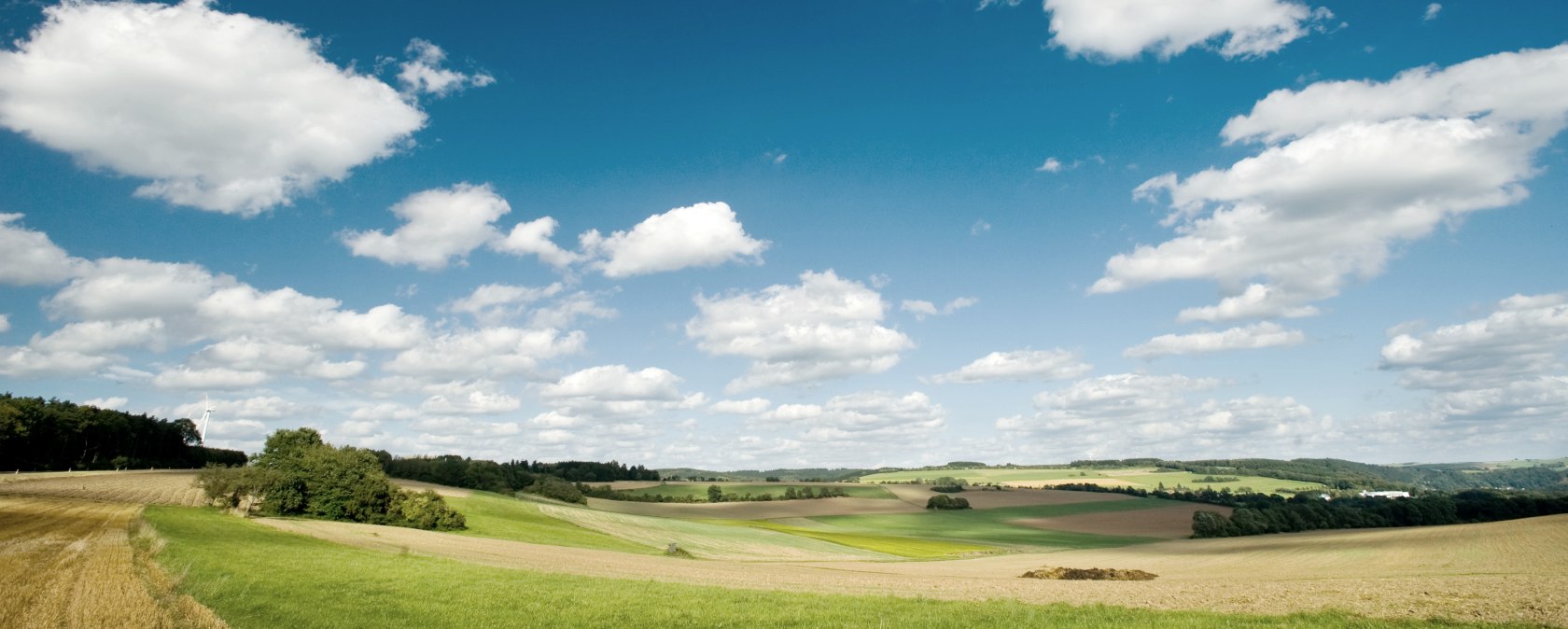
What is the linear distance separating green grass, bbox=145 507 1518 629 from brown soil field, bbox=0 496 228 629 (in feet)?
2.92

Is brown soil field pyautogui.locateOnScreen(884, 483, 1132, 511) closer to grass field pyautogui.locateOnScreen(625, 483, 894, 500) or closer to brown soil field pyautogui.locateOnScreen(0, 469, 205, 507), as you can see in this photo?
grass field pyautogui.locateOnScreen(625, 483, 894, 500)

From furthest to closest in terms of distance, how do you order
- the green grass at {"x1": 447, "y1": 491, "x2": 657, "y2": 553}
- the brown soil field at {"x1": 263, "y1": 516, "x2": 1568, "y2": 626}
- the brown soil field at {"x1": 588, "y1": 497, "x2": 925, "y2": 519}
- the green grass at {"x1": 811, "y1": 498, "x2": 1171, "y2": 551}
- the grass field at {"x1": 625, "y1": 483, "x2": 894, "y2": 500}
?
the grass field at {"x1": 625, "y1": 483, "x2": 894, "y2": 500} → the brown soil field at {"x1": 588, "y1": 497, "x2": 925, "y2": 519} → the green grass at {"x1": 811, "y1": 498, "x2": 1171, "y2": 551} → the green grass at {"x1": 447, "y1": 491, "x2": 657, "y2": 553} → the brown soil field at {"x1": 263, "y1": 516, "x2": 1568, "y2": 626}

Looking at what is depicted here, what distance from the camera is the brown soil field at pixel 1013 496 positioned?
423 feet

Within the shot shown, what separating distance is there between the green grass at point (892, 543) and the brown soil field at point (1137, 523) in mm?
26477

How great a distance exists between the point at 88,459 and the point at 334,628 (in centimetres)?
14807

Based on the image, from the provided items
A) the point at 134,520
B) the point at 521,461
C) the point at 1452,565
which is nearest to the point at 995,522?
the point at 1452,565

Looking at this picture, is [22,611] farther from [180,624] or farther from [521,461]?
[521,461]

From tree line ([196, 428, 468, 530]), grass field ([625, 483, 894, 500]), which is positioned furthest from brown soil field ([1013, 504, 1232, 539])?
tree line ([196, 428, 468, 530])

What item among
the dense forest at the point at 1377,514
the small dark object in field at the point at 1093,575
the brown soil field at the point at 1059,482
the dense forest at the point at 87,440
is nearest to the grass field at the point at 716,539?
the small dark object in field at the point at 1093,575

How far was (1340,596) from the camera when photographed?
22.8 m

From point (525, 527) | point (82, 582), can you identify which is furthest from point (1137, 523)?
point (82, 582)

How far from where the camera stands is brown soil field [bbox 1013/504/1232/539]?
317 ft

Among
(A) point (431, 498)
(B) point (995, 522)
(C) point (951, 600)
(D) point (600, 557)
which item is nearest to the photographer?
(C) point (951, 600)

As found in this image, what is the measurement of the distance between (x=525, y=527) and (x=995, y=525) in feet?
217
